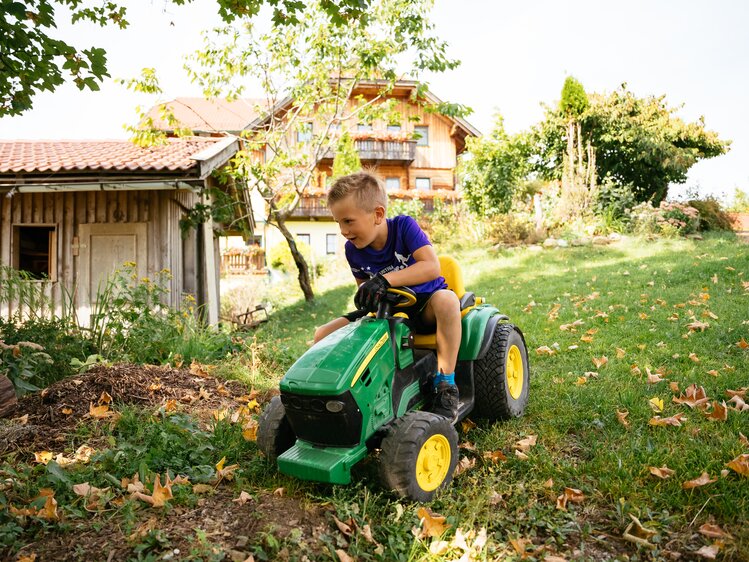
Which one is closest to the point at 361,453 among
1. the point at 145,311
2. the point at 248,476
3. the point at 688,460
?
the point at 248,476

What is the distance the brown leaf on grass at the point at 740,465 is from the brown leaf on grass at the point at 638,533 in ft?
1.84

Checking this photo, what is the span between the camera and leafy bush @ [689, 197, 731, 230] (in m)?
14.1

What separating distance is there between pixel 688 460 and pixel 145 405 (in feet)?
9.97

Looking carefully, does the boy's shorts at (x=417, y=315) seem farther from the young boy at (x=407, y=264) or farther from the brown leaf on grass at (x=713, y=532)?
the brown leaf on grass at (x=713, y=532)

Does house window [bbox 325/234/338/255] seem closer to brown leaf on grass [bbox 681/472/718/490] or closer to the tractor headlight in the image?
the tractor headlight

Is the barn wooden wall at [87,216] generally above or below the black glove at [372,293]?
above

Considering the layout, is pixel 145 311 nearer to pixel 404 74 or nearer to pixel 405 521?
pixel 405 521

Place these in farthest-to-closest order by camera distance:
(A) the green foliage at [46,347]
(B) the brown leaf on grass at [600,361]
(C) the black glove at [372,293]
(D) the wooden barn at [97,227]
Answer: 1. (D) the wooden barn at [97,227]
2. (B) the brown leaf on grass at [600,361]
3. (A) the green foliage at [46,347]
4. (C) the black glove at [372,293]

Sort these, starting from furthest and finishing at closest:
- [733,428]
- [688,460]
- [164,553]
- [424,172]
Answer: [424,172] < [733,428] < [688,460] < [164,553]

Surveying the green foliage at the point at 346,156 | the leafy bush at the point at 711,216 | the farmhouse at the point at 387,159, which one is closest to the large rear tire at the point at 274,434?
the green foliage at the point at 346,156

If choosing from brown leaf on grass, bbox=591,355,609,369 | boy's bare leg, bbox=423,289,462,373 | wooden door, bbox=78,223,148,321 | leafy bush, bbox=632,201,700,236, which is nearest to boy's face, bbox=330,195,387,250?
boy's bare leg, bbox=423,289,462,373

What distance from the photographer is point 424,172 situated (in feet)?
88.2

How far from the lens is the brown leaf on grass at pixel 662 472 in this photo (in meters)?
2.23

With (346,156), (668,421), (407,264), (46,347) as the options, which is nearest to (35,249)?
(46,347)
